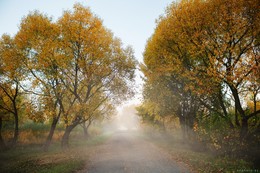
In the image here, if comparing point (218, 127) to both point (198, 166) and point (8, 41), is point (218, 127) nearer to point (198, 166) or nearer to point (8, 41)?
point (198, 166)

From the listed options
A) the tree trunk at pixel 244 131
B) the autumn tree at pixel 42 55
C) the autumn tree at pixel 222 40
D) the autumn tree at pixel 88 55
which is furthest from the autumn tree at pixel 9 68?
the tree trunk at pixel 244 131

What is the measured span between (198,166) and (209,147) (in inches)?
253

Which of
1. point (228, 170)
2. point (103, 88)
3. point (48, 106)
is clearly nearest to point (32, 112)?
point (48, 106)

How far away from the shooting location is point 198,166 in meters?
11.4

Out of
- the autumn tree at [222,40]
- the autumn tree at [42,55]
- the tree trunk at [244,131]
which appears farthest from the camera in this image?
the autumn tree at [42,55]

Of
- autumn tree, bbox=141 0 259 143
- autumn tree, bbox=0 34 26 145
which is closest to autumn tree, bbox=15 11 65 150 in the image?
autumn tree, bbox=0 34 26 145

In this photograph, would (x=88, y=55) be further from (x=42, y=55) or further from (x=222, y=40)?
(x=222, y=40)

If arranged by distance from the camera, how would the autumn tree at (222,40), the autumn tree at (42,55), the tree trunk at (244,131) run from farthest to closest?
the autumn tree at (42,55)
the tree trunk at (244,131)
the autumn tree at (222,40)

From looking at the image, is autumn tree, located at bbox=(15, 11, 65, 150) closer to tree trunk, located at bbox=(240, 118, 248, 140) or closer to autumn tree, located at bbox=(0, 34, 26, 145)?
autumn tree, located at bbox=(0, 34, 26, 145)

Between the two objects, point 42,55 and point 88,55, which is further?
point 88,55

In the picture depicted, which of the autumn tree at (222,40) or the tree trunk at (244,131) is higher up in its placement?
the autumn tree at (222,40)

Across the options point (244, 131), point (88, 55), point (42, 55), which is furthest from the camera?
point (88, 55)

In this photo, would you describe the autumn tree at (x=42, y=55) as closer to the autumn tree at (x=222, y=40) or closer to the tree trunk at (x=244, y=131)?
the autumn tree at (x=222, y=40)

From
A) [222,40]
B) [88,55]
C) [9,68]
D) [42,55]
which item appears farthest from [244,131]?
[9,68]
